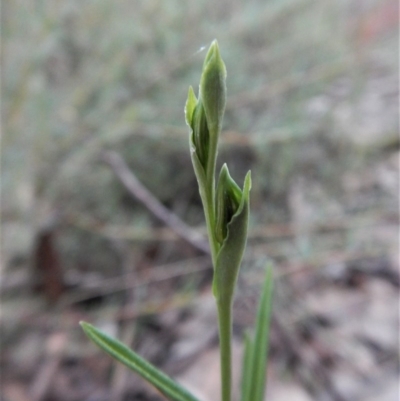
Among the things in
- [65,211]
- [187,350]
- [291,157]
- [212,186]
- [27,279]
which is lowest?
[212,186]

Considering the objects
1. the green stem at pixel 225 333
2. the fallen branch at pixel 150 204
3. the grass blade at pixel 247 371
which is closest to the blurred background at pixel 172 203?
the fallen branch at pixel 150 204

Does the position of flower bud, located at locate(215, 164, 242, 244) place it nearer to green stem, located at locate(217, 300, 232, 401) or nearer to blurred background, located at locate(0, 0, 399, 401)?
green stem, located at locate(217, 300, 232, 401)

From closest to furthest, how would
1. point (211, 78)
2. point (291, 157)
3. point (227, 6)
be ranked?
point (211, 78), point (291, 157), point (227, 6)

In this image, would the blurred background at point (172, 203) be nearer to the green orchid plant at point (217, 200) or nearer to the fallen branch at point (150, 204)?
the fallen branch at point (150, 204)

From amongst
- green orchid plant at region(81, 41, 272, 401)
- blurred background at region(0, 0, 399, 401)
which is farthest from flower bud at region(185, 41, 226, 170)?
blurred background at region(0, 0, 399, 401)

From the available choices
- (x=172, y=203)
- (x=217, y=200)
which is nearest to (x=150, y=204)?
(x=172, y=203)

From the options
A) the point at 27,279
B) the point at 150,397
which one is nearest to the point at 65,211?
the point at 27,279

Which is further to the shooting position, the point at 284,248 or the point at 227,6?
the point at 227,6

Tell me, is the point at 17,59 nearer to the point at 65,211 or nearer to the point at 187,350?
the point at 65,211

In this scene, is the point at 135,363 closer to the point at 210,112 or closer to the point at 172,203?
the point at 210,112
